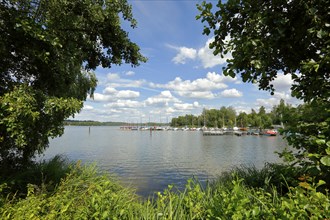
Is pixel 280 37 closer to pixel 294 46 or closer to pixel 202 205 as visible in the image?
pixel 294 46

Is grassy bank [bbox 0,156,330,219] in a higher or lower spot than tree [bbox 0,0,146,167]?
lower

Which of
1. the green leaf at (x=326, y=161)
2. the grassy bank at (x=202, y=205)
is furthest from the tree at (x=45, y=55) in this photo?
the green leaf at (x=326, y=161)

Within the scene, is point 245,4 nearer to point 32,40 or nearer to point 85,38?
point 32,40

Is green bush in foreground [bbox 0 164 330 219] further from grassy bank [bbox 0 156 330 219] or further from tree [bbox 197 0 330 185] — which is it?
tree [bbox 197 0 330 185]

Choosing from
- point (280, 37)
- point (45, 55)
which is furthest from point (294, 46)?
point (45, 55)

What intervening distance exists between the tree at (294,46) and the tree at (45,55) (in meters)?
3.81

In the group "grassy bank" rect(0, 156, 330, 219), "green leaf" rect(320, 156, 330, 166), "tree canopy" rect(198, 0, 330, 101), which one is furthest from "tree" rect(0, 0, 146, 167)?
"green leaf" rect(320, 156, 330, 166)

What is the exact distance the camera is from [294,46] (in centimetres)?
368

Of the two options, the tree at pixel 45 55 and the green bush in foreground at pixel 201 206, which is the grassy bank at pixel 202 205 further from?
the tree at pixel 45 55

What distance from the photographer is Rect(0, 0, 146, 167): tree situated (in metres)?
5.04

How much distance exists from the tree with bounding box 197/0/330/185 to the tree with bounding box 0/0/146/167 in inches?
150

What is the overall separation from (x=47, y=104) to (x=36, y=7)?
2.82 m

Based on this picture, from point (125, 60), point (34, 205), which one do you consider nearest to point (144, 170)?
point (125, 60)

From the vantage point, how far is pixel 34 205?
16.2ft
